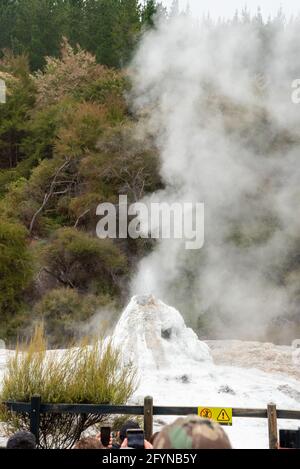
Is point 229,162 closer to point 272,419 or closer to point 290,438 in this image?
point 272,419

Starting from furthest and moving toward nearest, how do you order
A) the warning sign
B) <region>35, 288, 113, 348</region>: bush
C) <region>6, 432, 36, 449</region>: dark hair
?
<region>35, 288, 113, 348</region>: bush < the warning sign < <region>6, 432, 36, 449</region>: dark hair

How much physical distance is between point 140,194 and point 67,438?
13.1 metres

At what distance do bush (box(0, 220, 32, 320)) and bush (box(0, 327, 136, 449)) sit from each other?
9393mm

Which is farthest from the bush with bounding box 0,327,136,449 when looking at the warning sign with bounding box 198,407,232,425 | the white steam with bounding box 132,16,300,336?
the white steam with bounding box 132,16,300,336

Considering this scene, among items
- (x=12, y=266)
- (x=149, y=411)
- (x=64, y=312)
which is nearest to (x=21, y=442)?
(x=149, y=411)

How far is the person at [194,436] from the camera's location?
181cm

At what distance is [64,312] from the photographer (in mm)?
14719

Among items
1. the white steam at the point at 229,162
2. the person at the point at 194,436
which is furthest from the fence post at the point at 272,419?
the white steam at the point at 229,162

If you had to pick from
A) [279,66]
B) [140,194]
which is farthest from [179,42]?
[140,194]

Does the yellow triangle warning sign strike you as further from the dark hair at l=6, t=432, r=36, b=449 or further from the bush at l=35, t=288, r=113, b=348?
the bush at l=35, t=288, r=113, b=348

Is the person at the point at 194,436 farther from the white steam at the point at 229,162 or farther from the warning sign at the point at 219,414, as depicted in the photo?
the white steam at the point at 229,162

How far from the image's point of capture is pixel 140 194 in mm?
18141

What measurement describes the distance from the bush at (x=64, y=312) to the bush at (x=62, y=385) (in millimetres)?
8799

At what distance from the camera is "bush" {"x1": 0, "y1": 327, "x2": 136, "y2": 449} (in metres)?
5.17
